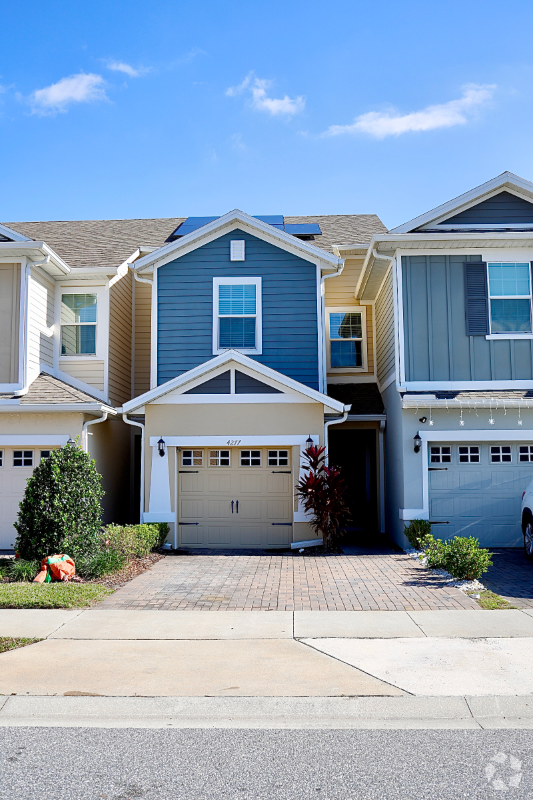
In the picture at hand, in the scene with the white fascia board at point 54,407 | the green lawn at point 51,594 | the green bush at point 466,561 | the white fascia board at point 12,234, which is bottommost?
the green lawn at point 51,594

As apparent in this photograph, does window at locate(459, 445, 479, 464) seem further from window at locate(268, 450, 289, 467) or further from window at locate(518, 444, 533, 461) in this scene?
window at locate(268, 450, 289, 467)

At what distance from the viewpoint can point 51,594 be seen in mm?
9102

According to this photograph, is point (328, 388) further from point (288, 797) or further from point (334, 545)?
point (288, 797)

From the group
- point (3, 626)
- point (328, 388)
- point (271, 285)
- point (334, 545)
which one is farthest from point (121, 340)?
point (3, 626)

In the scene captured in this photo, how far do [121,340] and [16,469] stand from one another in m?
4.68

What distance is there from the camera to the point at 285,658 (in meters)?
6.63

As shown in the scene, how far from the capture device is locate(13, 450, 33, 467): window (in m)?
14.7

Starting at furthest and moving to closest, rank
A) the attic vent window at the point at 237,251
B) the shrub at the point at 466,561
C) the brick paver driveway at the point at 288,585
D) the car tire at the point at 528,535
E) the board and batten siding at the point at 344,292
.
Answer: the board and batten siding at the point at 344,292
the attic vent window at the point at 237,251
the car tire at the point at 528,535
the shrub at the point at 466,561
the brick paver driveway at the point at 288,585

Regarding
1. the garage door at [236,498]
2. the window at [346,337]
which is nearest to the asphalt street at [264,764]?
the garage door at [236,498]

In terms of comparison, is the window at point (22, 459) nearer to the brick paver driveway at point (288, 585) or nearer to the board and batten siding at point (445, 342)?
the brick paver driveway at point (288, 585)

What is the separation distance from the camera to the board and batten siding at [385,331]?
50.6 ft

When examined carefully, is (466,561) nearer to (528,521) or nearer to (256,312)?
(528,521)

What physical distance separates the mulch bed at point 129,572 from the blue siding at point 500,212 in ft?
31.6

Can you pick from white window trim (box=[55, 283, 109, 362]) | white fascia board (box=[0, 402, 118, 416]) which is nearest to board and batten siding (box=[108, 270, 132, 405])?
white window trim (box=[55, 283, 109, 362])
